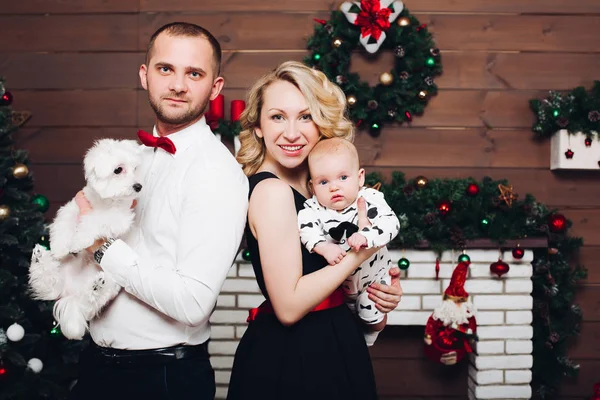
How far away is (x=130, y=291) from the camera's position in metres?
1.46

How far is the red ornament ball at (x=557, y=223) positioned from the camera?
322 centimetres

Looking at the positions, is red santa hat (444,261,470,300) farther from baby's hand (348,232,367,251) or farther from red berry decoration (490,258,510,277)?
baby's hand (348,232,367,251)

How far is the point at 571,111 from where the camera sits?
131 inches

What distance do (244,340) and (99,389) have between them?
1.42 feet

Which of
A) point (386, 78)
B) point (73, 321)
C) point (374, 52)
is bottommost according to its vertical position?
point (73, 321)

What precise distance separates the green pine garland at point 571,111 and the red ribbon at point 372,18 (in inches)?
40.9

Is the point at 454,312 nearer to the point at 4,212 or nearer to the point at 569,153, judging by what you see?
the point at 569,153

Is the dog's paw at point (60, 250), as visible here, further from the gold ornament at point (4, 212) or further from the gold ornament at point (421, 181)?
the gold ornament at point (421, 181)

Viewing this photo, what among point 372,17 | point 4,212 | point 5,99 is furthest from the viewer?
point 372,17

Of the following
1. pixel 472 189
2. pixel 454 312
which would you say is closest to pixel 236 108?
pixel 472 189

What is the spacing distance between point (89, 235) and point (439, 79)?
2.59 m

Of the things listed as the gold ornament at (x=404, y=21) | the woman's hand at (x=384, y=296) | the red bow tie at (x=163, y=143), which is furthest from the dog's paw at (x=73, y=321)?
the gold ornament at (x=404, y=21)

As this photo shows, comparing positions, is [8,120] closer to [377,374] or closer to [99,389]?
[99,389]

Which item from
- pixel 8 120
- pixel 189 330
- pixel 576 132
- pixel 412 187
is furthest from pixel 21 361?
pixel 576 132
